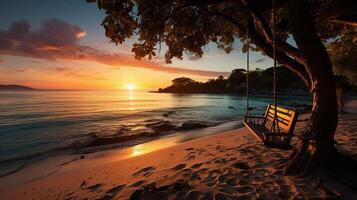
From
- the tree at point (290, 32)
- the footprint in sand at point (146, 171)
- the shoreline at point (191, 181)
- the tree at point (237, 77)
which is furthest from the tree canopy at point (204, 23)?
the tree at point (237, 77)

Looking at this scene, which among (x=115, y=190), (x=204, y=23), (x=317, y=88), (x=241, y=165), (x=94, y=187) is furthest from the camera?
(x=204, y=23)

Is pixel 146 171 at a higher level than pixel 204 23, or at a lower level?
lower

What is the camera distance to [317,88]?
193 inches

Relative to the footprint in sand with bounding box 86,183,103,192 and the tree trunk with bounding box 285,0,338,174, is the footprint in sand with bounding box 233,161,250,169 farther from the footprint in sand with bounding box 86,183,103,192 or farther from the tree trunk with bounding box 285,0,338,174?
the footprint in sand with bounding box 86,183,103,192

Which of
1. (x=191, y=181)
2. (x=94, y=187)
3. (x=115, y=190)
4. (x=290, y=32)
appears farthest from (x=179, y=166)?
(x=290, y=32)

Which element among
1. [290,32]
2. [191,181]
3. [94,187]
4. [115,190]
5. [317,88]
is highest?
[290,32]

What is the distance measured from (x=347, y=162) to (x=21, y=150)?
1653 cm

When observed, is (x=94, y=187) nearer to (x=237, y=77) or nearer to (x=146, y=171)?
(x=146, y=171)

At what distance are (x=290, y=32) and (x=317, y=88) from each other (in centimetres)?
311

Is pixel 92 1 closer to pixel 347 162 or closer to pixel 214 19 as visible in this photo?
pixel 214 19

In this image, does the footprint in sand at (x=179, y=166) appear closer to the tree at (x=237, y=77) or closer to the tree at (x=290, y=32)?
the tree at (x=290, y=32)

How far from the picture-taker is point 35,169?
9.94 metres

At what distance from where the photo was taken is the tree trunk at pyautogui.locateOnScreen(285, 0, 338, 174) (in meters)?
4.80

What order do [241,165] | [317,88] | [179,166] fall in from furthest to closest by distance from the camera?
[179,166] < [241,165] < [317,88]
